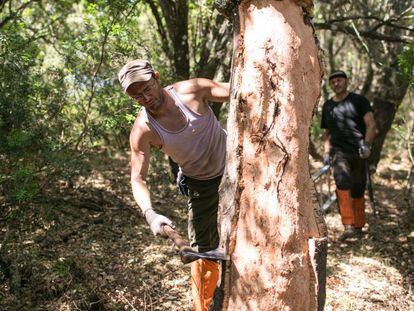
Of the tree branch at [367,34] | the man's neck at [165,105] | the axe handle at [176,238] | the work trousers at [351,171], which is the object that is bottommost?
the work trousers at [351,171]

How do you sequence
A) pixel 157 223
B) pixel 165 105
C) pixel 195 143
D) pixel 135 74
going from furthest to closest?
pixel 195 143 < pixel 165 105 < pixel 135 74 < pixel 157 223

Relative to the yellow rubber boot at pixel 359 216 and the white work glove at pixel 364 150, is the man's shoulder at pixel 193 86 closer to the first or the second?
the white work glove at pixel 364 150

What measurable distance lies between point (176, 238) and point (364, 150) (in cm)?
385

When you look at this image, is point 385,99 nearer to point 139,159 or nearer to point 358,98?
point 358,98

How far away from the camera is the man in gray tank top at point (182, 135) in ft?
9.65

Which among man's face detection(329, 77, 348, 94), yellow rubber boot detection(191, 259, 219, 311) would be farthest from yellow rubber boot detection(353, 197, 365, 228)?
yellow rubber boot detection(191, 259, 219, 311)

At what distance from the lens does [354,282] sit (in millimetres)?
4621

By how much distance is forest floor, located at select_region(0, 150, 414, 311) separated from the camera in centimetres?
395

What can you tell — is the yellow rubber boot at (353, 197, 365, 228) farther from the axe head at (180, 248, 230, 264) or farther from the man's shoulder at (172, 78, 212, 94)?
the axe head at (180, 248, 230, 264)

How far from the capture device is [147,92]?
294 centimetres

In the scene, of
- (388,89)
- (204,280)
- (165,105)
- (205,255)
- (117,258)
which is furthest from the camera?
(388,89)

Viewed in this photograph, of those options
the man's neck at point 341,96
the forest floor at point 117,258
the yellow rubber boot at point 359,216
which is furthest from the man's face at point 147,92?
the yellow rubber boot at point 359,216

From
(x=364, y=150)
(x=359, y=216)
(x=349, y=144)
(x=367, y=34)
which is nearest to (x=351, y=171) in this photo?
(x=349, y=144)

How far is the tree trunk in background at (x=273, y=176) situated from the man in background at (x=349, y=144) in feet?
11.7
